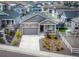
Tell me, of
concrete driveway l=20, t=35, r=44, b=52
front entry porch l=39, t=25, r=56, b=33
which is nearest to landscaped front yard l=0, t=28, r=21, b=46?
concrete driveway l=20, t=35, r=44, b=52

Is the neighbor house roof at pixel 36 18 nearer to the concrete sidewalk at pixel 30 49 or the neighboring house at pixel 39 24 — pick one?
the neighboring house at pixel 39 24

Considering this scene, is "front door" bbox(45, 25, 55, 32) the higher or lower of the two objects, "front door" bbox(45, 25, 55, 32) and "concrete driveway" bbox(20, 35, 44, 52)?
the higher

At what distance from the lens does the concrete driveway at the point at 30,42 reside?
172 inches

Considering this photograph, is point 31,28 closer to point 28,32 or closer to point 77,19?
point 28,32

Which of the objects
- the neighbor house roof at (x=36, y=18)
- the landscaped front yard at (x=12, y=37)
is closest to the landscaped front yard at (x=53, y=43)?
the neighbor house roof at (x=36, y=18)

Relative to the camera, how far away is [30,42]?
4.38 meters

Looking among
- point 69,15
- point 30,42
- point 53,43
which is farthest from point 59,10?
point 30,42

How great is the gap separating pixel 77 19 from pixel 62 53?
49 centimetres

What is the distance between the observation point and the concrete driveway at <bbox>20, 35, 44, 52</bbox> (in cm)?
437

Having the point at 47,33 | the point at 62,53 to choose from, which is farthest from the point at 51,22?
the point at 62,53

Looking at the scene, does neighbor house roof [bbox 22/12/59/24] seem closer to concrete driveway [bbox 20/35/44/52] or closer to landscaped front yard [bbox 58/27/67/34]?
landscaped front yard [bbox 58/27/67/34]

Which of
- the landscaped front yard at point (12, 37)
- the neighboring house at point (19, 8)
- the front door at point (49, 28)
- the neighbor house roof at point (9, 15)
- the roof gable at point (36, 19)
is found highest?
the neighboring house at point (19, 8)

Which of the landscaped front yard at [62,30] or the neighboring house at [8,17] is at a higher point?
the neighboring house at [8,17]

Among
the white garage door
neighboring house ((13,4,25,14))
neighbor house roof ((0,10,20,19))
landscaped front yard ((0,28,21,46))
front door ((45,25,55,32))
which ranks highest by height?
neighboring house ((13,4,25,14))
